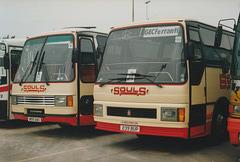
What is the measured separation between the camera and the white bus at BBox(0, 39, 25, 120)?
38.4ft

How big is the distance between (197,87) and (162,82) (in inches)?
32.0

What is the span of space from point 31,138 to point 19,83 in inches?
64.9

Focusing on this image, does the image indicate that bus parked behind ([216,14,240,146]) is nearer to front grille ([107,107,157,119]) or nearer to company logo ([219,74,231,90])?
front grille ([107,107,157,119])

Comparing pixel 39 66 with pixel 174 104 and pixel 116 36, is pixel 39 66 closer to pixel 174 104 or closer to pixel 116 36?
pixel 116 36

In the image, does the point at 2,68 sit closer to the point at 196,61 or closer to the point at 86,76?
the point at 86,76

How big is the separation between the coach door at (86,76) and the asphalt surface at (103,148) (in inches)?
27.6

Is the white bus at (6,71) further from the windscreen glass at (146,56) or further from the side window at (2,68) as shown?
the windscreen glass at (146,56)

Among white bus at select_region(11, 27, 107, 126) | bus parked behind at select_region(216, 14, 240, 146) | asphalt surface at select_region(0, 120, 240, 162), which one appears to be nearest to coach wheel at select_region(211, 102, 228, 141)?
asphalt surface at select_region(0, 120, 240, 162)

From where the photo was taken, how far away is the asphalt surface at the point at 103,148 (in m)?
7.39

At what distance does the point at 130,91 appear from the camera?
792cm

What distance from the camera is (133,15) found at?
118 ft

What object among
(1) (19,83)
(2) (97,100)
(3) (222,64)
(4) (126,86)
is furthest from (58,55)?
(3) (222,64)

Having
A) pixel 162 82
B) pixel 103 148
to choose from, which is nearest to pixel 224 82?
pixel 162 82

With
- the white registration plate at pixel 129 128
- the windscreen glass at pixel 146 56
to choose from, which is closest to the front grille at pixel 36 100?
the windscreen glass at pixel 146 56
